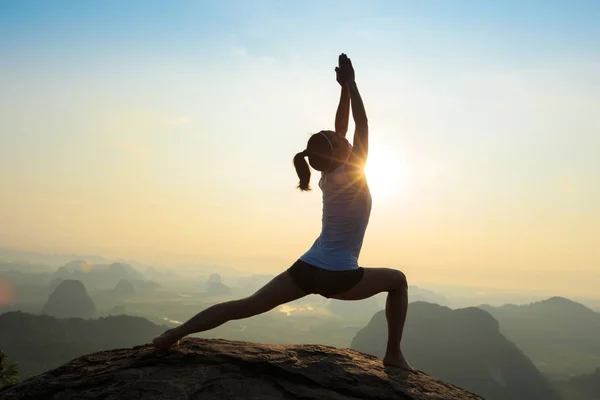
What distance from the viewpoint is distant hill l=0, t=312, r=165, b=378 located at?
12738 cm

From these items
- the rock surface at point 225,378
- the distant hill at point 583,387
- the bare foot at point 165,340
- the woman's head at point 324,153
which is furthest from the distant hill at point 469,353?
the woman's head at point 324,153

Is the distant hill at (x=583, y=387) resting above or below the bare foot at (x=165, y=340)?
below

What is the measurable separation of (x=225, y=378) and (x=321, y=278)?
1.66m

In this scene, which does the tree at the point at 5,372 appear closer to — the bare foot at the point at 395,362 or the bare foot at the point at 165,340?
the bare foot at the point at 165,340

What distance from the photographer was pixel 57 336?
145 metres

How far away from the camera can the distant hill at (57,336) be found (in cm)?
12738

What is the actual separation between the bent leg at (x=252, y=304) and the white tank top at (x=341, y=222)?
0.42 metres

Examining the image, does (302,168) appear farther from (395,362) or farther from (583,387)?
(583,387)

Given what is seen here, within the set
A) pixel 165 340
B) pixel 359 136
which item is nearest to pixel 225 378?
pixel 165 340

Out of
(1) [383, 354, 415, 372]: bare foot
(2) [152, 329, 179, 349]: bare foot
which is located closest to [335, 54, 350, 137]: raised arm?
(1) [383, 354, 415, 372]: bare foot

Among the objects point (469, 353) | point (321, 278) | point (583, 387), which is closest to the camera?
point (321, 278)

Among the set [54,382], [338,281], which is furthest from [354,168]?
[54,382]

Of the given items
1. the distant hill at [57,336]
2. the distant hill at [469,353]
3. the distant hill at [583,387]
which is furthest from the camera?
the distant hill at [469,353]

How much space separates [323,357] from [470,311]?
7240 inches
